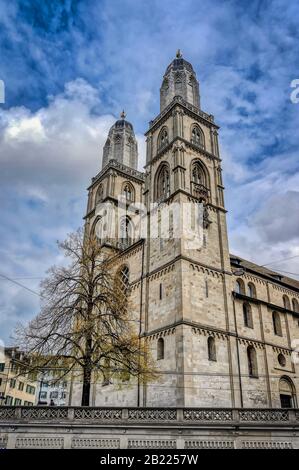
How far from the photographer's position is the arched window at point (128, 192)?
44.9 metres

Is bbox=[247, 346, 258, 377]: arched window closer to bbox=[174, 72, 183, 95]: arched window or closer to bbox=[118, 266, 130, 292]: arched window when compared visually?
bbox=[118, 266, 130, 292]: arched window

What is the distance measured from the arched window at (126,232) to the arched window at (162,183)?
9.27 m

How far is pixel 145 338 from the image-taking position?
26.7 m

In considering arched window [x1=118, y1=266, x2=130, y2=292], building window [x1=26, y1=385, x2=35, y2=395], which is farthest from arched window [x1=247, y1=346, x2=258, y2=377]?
building window [x1=26, y1=385, x2=35, y2=395]

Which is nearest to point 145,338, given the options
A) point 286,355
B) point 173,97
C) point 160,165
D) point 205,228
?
point 205,228

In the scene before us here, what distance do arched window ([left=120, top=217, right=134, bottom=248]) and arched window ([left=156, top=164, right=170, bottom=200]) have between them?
927 centimetres

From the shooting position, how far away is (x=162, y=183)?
3312cm

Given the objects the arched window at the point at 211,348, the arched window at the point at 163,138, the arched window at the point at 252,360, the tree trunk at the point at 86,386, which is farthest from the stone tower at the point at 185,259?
the tree trunk at the point at 86,386

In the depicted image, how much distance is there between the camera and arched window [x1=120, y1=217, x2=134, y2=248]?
40950mm

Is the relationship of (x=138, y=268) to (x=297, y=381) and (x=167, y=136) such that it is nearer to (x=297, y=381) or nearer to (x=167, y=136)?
(x=167, y=136)

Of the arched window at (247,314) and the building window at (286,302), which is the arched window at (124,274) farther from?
the building window at (286,302)

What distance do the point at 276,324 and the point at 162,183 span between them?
14.7 metres
